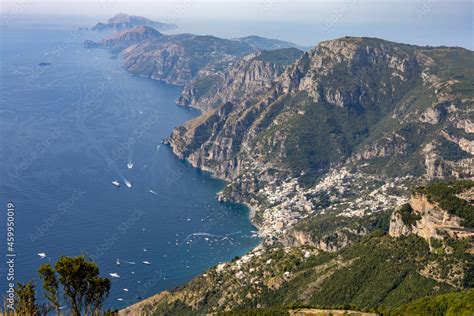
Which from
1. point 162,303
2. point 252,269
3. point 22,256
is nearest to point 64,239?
point 22,256

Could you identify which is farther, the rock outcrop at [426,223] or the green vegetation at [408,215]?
the green vegetation at [408,215]

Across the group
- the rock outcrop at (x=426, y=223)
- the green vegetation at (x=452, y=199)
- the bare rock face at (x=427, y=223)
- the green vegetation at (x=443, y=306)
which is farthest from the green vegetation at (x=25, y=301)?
the green vegetation at (x=452, y=199)

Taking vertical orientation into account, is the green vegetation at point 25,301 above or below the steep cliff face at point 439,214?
below

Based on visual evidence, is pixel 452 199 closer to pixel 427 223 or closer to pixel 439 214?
pixel 439 214

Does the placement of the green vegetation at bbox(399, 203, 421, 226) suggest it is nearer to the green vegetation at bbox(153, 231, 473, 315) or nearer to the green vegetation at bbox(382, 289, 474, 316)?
the green vegetation at bbox(153, 231, 473, 315)

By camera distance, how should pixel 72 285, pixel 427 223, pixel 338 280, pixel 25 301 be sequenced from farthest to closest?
pixel 427 223, pixel 338 280, pixel 72 285, pixel 25 301

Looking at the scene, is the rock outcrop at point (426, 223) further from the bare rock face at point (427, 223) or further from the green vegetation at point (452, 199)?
the green vegetation at point (452, 199)

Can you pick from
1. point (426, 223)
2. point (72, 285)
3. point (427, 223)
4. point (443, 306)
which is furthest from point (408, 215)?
point (72, 285)
